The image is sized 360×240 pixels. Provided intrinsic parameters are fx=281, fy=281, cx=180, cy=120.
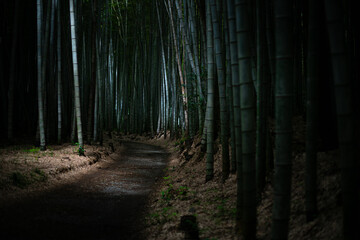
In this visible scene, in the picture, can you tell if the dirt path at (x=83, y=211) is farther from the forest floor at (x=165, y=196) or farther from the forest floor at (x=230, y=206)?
the forest floor at (x=230, y=206)

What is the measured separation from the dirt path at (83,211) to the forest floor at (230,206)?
0.26m

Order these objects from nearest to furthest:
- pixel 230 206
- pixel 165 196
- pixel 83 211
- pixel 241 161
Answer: pixel 241 161 < pixel 230 206 < pixel 83 211 < pixel 165 196

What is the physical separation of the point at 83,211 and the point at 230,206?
1557 mm

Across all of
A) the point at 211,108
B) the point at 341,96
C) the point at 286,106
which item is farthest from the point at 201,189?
the point at 341,96

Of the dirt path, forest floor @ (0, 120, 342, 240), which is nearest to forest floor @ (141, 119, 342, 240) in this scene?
forest floor @ (0, 120, 342, 240)

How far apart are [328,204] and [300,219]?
0.72ft

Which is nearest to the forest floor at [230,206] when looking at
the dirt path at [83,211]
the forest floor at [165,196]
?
the forest floor at [165,196]

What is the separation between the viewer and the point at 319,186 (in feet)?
6.95

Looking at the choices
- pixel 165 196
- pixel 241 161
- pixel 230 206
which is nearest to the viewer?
pixel 241 161

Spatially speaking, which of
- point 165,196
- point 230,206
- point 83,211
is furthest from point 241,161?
point 83,211

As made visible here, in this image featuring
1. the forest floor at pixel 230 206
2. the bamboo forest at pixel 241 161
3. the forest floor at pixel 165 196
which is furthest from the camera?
the forest floor at pixel 165 196

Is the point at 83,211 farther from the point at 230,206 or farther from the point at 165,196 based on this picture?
the point at 230,206

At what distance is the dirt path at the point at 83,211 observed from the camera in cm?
242

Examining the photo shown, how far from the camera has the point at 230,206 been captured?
2752 millimetres
